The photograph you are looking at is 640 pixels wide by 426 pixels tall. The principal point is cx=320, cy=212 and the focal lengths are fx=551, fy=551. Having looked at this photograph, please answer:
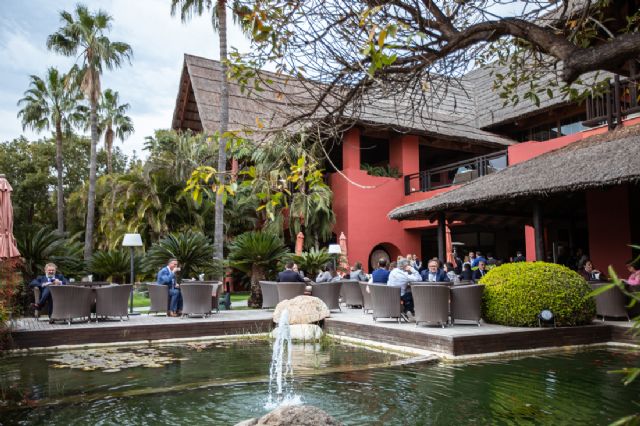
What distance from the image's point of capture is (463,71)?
5492 mm

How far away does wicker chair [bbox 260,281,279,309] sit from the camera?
1269 centimetres

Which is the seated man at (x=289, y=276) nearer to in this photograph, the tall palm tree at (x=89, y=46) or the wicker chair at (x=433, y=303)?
the wicker chair at (x=433, y=303)

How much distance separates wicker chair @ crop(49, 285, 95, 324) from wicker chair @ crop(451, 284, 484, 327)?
6.42 meters

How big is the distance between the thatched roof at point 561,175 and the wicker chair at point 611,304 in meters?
1.89

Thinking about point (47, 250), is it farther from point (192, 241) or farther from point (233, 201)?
point (233, 201)

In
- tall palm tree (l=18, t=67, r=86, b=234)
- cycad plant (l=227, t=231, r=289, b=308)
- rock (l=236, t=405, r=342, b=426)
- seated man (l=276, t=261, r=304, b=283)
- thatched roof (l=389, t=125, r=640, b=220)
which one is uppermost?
tall palm tree (l=18, t=67, r=86, b=234)

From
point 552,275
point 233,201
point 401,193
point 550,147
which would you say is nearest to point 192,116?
point 233,201

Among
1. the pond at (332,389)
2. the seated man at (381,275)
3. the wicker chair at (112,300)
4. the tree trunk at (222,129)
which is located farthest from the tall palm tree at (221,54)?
the pond at (332,389)

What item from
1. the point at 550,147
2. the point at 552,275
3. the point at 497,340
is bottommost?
the point at 497,340

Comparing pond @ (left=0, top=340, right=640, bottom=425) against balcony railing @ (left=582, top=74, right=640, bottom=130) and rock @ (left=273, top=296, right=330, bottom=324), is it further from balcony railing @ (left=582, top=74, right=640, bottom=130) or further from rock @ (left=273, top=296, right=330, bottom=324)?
balcony railing @ (left=582, top=74, right=640, bottom=130)

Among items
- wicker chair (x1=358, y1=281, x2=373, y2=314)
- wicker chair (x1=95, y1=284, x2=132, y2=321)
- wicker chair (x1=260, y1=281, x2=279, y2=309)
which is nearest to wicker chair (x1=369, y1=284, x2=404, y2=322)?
wicker chair (x1=358, y1=281, x2=373, y2=314)

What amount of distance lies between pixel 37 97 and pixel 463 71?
91.1ft

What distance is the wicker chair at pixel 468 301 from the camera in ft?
29.2

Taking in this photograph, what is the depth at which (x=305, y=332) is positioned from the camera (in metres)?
9.67
